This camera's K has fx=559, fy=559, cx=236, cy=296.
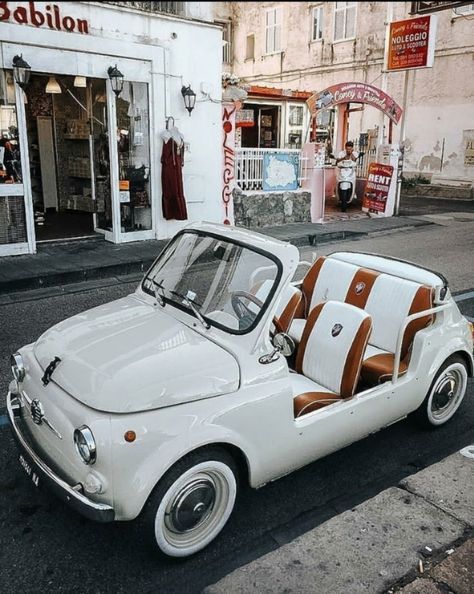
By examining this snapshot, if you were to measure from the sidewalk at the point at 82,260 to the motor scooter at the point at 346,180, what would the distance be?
13.4 feet

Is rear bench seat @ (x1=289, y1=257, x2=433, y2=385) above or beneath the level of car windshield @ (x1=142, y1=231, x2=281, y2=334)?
beneath

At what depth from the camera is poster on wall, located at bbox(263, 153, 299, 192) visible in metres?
13.6

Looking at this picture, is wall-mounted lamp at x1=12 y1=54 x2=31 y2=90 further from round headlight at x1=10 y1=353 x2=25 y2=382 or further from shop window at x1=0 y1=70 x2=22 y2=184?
round headlight at x1=10 y1=353 x2=25 y2=382

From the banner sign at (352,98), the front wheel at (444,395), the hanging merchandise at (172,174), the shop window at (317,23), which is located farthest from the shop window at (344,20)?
the front wheel at (444,395)

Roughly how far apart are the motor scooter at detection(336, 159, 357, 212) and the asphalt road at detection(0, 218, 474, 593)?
1245cm

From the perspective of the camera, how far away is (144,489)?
2.62 m

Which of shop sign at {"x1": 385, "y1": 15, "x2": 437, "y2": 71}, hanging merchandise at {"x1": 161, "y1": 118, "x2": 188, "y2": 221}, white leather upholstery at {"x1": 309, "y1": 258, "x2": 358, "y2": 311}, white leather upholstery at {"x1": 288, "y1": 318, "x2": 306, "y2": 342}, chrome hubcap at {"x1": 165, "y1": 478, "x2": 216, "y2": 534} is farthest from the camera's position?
shop sign at {"x1": 385, "y1": 15, "x2": 437, "y2": 71}

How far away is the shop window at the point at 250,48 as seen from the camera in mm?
28862

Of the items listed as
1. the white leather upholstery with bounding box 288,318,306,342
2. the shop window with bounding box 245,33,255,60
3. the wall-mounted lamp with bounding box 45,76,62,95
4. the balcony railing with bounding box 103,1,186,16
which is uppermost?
the shop window with bounding box 245,33,255,60

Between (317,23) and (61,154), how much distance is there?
54.9 feet

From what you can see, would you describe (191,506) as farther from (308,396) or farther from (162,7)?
(162,7)

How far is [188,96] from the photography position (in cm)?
1109

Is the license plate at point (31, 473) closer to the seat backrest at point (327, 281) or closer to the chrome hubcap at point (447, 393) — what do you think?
the seat backrest at point (327, 281)

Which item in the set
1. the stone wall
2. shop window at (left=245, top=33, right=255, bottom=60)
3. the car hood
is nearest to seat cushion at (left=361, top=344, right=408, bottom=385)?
the car hood
